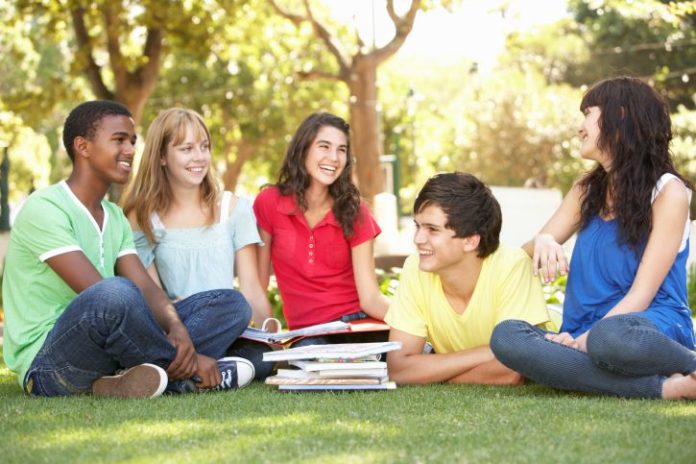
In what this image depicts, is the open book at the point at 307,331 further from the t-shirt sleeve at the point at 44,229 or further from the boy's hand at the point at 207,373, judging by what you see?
the t-shirt sleeve at the point at 44,229

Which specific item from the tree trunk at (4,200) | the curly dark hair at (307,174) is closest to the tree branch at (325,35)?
the tree trunk at (4,200)

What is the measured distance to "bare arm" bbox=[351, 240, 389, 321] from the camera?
5.59 m

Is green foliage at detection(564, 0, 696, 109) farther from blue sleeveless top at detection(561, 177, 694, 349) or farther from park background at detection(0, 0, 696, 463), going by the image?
blue sleeveless top at detection(561, 177, 694, 349)

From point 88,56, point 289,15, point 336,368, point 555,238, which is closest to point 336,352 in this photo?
point 336,368

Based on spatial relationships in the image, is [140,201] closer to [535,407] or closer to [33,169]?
[535,407]

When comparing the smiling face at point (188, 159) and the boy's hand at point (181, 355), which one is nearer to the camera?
the boy's hand at point (181, 355)

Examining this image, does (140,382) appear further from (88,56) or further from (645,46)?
(645,46)

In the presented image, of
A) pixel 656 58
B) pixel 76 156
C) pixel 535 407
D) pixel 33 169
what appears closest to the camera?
pixel 535 407

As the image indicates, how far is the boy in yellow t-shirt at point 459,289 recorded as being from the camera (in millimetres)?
4773

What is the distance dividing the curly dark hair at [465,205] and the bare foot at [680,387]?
102 cm

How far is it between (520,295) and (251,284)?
150 centimetres

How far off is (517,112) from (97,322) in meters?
26.4

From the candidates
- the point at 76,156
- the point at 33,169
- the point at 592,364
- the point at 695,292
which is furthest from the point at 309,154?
the point at 33,169

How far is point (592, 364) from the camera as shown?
436 centimetres
